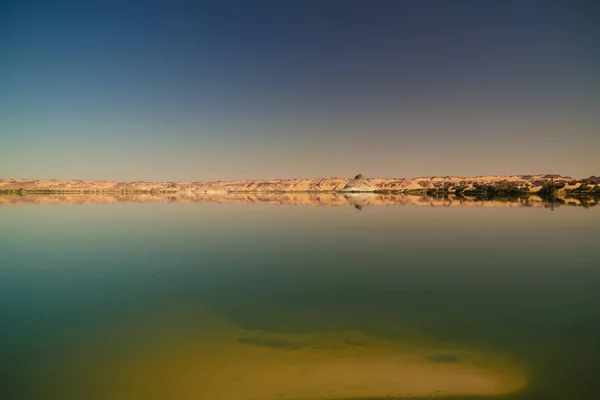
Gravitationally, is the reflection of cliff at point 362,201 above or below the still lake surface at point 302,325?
above

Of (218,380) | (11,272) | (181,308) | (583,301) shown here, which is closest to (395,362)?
(218,380)

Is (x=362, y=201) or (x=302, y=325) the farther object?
(x=362, y=201)

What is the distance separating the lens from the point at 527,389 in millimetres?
5738

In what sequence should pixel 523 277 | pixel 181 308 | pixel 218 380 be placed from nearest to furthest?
pixel 218 380 < pixel 181 308 < pixel 523 277

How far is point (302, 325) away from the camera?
27.3ft

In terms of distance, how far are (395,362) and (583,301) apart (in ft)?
21.9

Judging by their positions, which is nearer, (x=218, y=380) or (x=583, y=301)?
(x=218, y=380)

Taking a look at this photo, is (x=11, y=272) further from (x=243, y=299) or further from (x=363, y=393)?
(x=363, y=393)

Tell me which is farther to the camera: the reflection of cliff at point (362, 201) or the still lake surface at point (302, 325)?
the reflection of cliff at point (362, 201)

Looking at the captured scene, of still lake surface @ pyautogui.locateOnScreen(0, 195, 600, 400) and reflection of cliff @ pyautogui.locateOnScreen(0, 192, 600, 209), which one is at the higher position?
reflection of cliff @ pyautogui.locateOnScreen(0, 192, 600, 209)

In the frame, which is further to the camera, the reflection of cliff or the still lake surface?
the reflection of cliff

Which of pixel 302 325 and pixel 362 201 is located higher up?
pixel 362 201

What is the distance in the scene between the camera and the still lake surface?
5934mm

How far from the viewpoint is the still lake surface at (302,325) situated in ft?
19.5
